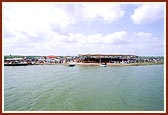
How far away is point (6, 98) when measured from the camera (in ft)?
34.9

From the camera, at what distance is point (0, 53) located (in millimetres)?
5629

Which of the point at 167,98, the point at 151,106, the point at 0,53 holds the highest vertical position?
the point at 0,53

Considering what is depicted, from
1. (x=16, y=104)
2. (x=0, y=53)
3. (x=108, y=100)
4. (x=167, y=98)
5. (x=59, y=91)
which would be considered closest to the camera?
(x=0, y=53)

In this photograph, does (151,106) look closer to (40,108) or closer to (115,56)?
(40,108)

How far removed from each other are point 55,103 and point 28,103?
1.05 metres

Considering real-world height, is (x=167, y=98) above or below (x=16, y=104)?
above

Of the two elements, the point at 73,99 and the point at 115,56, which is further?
the point at 115,56

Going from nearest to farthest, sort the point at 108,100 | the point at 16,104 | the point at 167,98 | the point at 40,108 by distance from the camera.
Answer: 1. the point at 167,98
2. the point at 40,108
3. the point at 16,104
4. the point at 108,100

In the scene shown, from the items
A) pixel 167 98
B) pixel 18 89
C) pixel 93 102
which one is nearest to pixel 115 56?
pixel 18 89

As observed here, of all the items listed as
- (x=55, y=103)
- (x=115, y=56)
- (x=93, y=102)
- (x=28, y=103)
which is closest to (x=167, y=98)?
(x=93, y=102)

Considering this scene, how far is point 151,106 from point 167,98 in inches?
143

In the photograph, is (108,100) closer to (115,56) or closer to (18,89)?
(18,89)

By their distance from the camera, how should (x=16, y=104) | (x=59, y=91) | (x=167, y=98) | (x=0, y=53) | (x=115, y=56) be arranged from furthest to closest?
(x=115, y=56)
(x=59, y=91)
(x=16, y=104)
(x=167, y=98)
(x=0, y=53)

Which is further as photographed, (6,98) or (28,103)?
(6,98)
